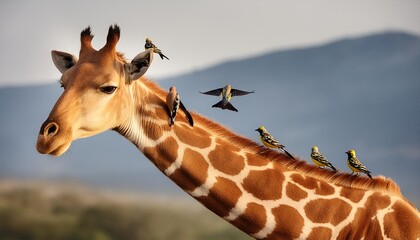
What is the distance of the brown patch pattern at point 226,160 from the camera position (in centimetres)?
164

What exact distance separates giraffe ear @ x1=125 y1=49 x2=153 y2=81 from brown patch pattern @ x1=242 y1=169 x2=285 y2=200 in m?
0.39

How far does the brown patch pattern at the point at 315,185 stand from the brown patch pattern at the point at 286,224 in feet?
0.29

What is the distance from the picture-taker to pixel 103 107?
5.02 feet

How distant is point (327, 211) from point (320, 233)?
2.5 inches

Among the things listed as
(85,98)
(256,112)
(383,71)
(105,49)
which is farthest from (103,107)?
(383,71)

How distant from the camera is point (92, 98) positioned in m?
1.52

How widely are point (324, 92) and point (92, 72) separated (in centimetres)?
256

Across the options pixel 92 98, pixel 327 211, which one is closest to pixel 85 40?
pixel 92 98

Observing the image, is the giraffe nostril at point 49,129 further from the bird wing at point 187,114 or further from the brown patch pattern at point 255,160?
the brown patch pattern at point 255,160

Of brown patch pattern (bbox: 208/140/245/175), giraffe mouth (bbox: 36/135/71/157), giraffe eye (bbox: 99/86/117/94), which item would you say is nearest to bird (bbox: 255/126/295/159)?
brown patch pattern (bbox: 208/140/245/175)

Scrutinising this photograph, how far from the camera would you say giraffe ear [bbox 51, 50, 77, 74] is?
1.71 metres

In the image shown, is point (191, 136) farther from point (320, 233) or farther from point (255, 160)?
point (320, 233)

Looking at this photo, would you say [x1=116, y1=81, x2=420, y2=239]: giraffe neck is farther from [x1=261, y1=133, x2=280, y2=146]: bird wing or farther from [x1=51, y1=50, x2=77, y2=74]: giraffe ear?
[x1=51, y1=50, x2=77, y2=74]: giraffe ear

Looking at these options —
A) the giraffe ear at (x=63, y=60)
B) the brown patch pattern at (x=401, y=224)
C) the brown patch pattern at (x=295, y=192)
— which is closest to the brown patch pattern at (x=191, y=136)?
the brown patch pattern at (x=295, y=192)
